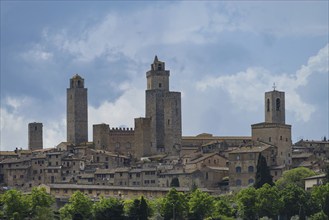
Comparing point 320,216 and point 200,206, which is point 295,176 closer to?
point 200,206

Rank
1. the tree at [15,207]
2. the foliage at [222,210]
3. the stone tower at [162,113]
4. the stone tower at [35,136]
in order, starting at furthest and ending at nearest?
the stone tower at [35,136]
the stone tower at [162,113]
the tree at [15,207]
the foliage at [222,210]

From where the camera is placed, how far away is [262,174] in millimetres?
101312

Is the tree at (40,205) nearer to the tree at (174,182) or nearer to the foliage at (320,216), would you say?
the tree at (174,182)

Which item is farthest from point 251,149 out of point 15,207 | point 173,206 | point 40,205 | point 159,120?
point 15,207

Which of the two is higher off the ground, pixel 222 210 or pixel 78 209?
pixel 78 209

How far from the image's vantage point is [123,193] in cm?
10538

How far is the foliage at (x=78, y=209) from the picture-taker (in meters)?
92.4

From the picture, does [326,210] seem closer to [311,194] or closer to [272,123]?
[311,194]

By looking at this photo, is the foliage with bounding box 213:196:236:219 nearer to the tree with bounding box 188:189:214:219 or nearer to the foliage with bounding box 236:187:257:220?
the tree with bounding box 188:189:214:219

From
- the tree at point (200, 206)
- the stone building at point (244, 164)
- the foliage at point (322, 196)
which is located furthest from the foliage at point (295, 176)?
the tree at point (200, 206)

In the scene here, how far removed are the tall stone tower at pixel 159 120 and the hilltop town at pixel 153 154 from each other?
0.32ft

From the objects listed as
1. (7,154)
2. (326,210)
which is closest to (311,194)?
(326,210)

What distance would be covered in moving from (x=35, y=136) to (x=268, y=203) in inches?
2096

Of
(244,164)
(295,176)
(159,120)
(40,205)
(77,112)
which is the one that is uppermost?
(77,112)
